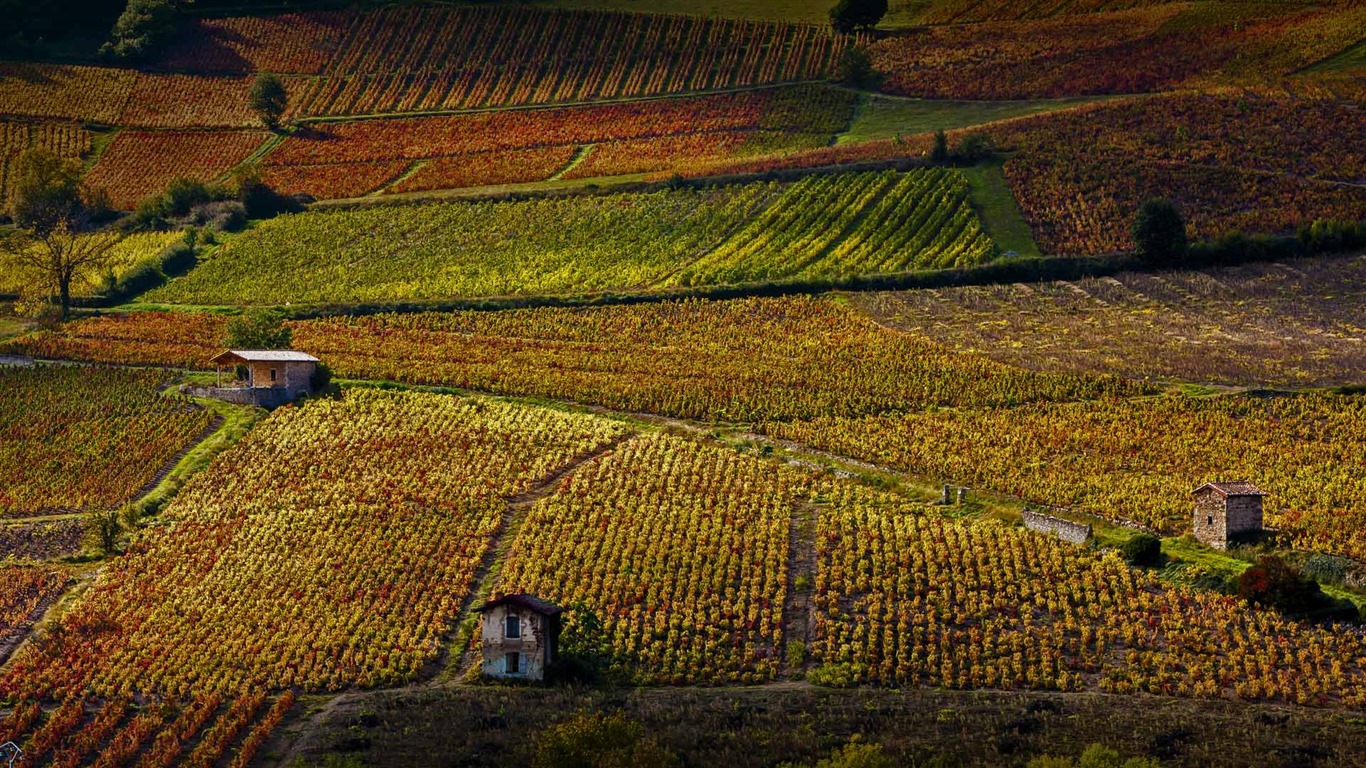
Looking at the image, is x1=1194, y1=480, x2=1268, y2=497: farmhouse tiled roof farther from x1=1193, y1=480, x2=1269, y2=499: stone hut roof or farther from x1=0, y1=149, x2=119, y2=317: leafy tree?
x1=0, y1=149, x2=119, y2=317: leafy tree

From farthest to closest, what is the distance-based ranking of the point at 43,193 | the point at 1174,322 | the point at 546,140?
the point at 546,140
the point at 43,193
the point at 1174,322

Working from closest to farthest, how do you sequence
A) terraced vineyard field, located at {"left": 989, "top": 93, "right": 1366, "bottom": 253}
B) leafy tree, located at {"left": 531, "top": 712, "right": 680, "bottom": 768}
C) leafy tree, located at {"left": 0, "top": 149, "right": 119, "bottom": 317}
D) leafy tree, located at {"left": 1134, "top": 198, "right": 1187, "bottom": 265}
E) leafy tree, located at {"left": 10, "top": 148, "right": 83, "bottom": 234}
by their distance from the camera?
leafy tree, located at {"left": 531, "top": 712, "right": 680, "bottom": 768} → leafy tree, located at {"left": 1134, "top": 198, "right": 1187, "bottom": 265} → leafy tree, located at {"left": 0, "top": 149, "right": 119, "bottom": 317} → terraced vineyard field, located at {"left": 989, "top": 93, "right": 1366, "bottom": 253} → leafy tree, located at {"left": 10, "top": 148, "right": 83, "bottom": 234}

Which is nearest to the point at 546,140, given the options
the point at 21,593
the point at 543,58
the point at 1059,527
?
the point at 543,58

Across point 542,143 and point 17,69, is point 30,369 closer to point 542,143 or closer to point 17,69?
point 542,143

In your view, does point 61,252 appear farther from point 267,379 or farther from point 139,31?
point 139,31

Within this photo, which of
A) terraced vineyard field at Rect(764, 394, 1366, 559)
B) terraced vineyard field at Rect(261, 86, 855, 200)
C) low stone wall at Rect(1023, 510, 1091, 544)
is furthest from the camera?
terraced vineyard field at Rect(261, 86, 855, 200)

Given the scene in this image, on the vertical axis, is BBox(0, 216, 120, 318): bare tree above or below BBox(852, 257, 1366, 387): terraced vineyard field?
above

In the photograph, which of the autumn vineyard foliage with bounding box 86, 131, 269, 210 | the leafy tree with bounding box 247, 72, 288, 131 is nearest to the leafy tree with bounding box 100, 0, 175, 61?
the autumn vineyard foliage with bounding box 86, 131, 269, 210
